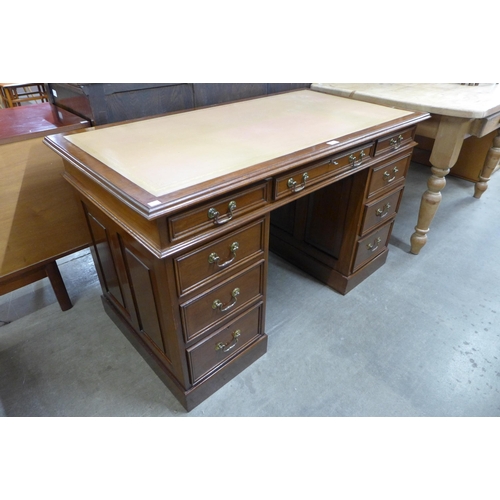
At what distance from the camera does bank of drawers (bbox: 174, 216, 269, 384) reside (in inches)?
40.6

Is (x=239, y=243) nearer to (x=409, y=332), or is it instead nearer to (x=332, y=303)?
(x=332, y=303)

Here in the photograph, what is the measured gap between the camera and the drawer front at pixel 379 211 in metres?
1.62

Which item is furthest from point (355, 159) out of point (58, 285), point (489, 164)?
point (489, 164)

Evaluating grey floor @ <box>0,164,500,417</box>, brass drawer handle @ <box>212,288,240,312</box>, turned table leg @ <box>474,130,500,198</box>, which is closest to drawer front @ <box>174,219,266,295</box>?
brass drawer handle @ <box>212,288,240,312</box>

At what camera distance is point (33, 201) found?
1.39m

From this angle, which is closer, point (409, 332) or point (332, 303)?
point (409, 332)

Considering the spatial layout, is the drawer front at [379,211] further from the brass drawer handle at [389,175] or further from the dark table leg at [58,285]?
the dark table leg at [58,285]

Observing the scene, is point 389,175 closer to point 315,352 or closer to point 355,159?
point 355,159

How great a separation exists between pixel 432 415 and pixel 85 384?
1.29m

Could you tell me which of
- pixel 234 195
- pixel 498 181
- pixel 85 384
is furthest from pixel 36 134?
pixel 498 181

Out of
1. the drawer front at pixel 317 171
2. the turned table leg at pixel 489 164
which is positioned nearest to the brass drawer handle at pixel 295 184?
the drawer front at pixel 317 171

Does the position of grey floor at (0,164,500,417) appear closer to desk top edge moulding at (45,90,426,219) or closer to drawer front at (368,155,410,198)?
drawer front at (368,155,410,198)

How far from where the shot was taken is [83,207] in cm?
130
